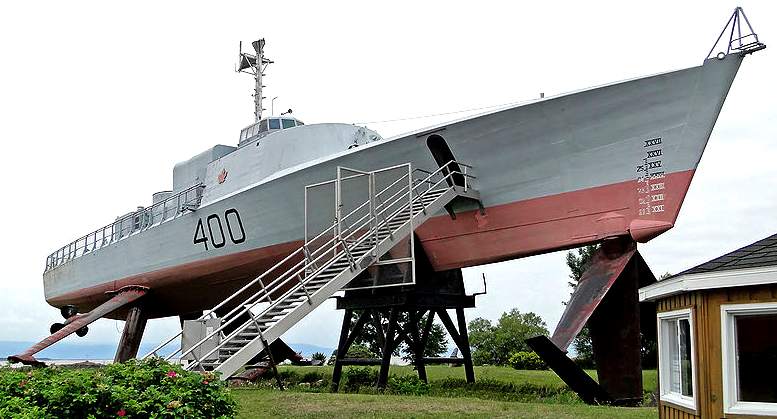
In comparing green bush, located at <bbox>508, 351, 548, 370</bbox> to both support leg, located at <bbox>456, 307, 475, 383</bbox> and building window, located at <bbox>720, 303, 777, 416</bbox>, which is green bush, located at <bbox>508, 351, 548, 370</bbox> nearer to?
support leg, located at <bbox>456, 307, 475, 383</bbox>

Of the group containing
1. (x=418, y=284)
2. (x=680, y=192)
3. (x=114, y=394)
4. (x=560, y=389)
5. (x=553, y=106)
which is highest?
(x=553, y=106)

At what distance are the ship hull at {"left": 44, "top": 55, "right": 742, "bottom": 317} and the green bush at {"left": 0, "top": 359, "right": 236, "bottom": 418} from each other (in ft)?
26.4

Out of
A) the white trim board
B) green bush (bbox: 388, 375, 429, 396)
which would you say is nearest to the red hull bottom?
green bush (bbox: 388, 375, 429, 396)

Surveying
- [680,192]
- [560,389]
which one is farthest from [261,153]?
[680,192]

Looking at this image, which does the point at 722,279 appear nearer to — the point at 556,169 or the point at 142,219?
the point at 556,169

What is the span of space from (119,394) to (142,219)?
60.0 ft

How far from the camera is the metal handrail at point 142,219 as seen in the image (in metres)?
21.8

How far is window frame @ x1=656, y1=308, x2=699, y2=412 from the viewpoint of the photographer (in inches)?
241

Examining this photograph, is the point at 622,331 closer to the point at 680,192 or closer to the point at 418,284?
the point at 680,192

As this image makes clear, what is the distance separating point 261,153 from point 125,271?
7759 mm

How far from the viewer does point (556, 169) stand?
13758 mm

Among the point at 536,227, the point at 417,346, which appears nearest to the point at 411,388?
the point at 417,346

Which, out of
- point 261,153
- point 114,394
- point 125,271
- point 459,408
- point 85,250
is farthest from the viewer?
point 85,250

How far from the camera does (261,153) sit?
1973 centimetres
